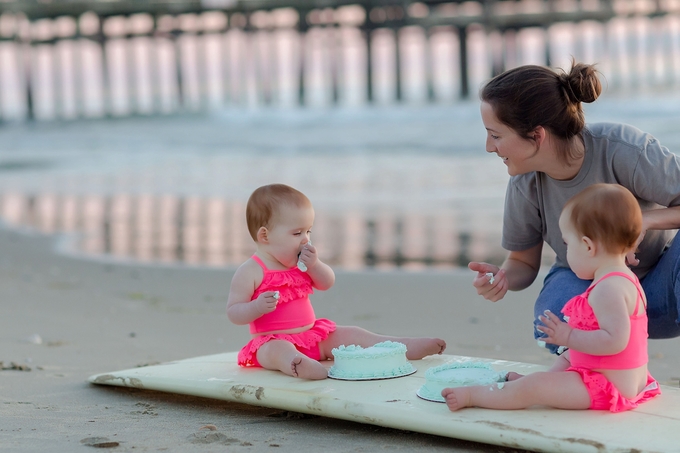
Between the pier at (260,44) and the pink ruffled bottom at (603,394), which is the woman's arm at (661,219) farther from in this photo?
the pier at (260,44)

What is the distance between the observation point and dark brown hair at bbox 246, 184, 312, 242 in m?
3.00

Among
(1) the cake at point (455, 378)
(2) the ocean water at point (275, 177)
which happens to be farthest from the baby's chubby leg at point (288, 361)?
(2) the ocean water at point (275, 177)

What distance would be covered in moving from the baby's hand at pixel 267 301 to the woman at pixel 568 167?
63 cm

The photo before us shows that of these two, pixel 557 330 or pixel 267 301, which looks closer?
pixel 557 330

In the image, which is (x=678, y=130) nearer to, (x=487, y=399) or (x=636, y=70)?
(x=636, y=70)

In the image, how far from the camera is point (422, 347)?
10.3 feet

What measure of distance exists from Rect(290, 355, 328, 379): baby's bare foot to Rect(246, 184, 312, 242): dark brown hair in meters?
0.48

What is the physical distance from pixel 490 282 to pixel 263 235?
2.54 feet

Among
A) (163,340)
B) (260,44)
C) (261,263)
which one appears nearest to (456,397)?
(261,263)

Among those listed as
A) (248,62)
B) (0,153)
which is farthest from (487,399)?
(248,62)

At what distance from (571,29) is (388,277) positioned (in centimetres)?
1858

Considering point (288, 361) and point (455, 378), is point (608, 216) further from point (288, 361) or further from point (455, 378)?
point (288, 361)

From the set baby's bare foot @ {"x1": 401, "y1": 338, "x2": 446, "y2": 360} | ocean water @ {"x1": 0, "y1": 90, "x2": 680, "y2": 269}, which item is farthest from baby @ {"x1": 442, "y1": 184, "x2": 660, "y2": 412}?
ocean water @ {"x1": 0, "y1": 90, "x2": 680, "y2": 269}

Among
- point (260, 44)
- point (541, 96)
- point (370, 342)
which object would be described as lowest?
point (370, 342)
